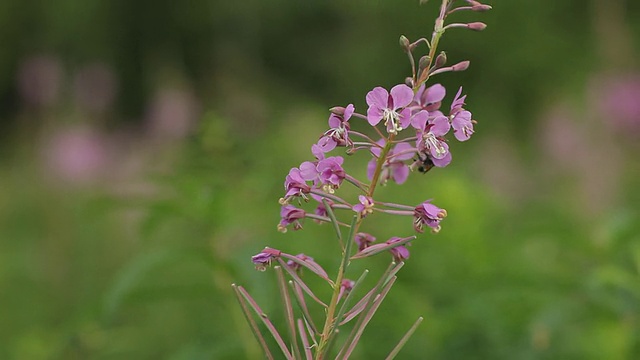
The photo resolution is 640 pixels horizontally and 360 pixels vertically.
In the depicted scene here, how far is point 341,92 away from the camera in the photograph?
10.7 m

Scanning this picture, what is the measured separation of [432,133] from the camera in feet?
4.11

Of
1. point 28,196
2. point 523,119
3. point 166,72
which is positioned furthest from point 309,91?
point 166,72

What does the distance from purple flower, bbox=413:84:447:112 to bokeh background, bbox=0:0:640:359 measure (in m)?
1.07

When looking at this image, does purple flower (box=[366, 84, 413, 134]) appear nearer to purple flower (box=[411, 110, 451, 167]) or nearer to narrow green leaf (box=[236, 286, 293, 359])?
purple flower (box=[411, 110, 451, 167])

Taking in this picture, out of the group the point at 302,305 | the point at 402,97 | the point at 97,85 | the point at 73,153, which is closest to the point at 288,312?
the point at 302,305

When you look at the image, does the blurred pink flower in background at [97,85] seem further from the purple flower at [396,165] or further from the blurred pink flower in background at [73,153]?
the purple flower at [396,165]

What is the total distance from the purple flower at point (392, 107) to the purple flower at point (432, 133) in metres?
0.02

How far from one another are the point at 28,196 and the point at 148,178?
6354 millimetres

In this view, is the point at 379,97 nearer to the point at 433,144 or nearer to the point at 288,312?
the point at 433,144

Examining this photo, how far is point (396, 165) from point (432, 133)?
15 centimetres

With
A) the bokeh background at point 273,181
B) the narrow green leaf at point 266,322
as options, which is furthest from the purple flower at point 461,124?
the bokeh background at point 273,181

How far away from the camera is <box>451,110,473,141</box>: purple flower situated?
131 cm

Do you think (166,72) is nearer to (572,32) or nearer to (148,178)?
(148,178)

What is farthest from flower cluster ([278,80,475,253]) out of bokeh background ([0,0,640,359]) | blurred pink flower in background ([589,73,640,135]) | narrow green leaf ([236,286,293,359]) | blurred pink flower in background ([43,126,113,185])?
blurred pink flower in background ([43,126,113,185])
